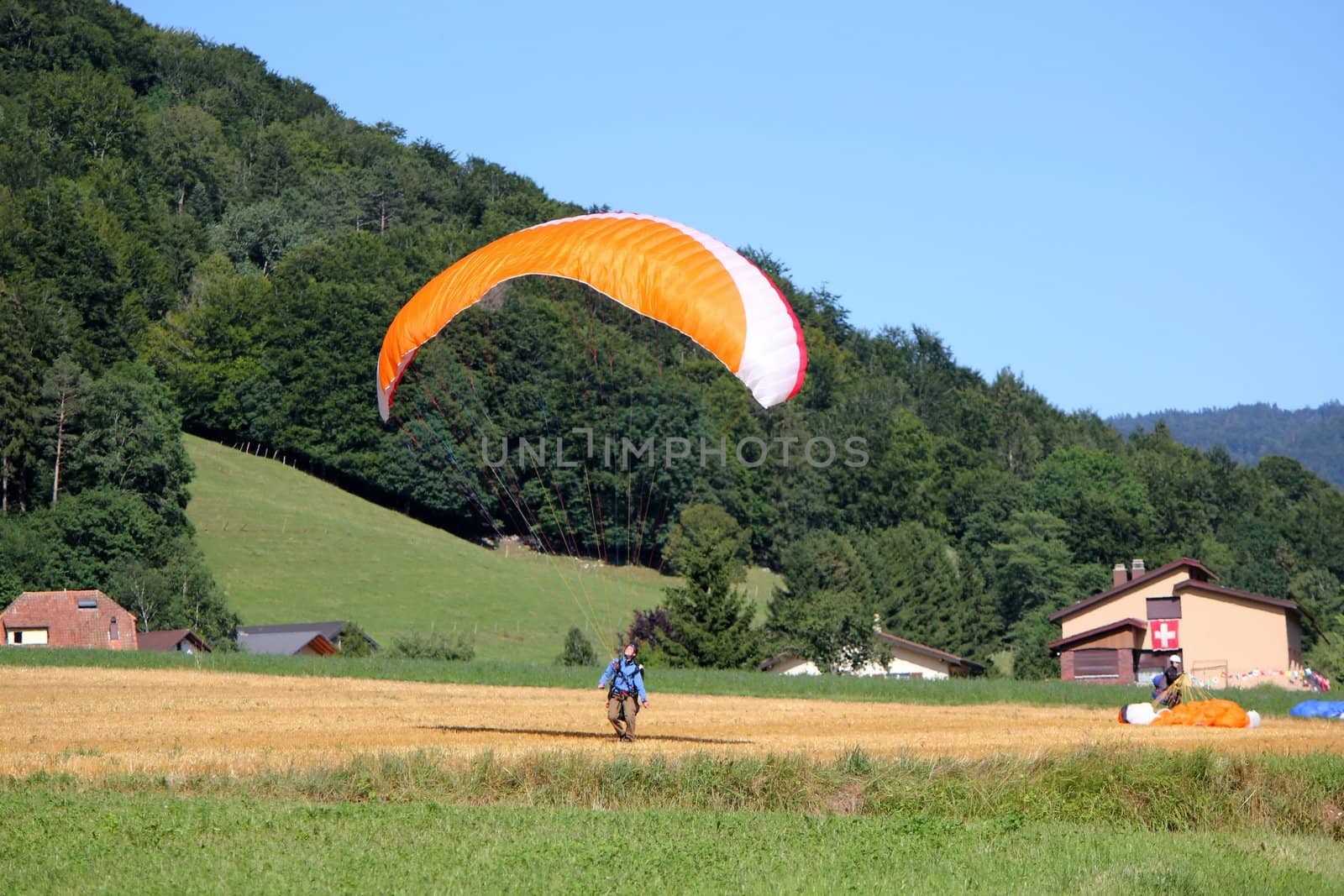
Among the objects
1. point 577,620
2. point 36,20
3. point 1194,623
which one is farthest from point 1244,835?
point 36,20

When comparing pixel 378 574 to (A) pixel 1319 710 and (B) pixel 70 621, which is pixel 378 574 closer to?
(B) pixel 70 621

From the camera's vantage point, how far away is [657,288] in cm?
1653

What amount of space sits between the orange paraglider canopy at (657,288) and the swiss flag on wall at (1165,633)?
1475 inches

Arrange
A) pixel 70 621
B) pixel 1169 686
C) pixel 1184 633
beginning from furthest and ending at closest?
pixel 1184 633 < pixel 70 621 < pixel 1169 686

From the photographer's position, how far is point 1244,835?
1213 cm

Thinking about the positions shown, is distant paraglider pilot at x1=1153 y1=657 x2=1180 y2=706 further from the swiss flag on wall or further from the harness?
the swiss flag on wall

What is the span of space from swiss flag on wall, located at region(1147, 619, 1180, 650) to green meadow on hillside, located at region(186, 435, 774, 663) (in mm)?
18792

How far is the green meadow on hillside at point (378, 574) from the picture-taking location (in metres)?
59.8

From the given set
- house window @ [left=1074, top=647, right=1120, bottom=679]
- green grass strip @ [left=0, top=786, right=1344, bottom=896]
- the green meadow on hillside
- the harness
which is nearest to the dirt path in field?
the harness

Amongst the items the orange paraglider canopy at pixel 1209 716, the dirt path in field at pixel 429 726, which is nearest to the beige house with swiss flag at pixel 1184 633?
the dirt path in field at pixel 429 726

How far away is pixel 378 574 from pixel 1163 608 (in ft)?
110

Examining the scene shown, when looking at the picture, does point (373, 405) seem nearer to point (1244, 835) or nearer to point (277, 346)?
point (277, 346)

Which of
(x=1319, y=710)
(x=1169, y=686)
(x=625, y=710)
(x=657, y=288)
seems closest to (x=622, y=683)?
(x=625, y=710)

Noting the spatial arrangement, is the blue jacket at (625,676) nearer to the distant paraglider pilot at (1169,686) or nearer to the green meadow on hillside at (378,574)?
the distant paraglider pilot at (1169,686)
